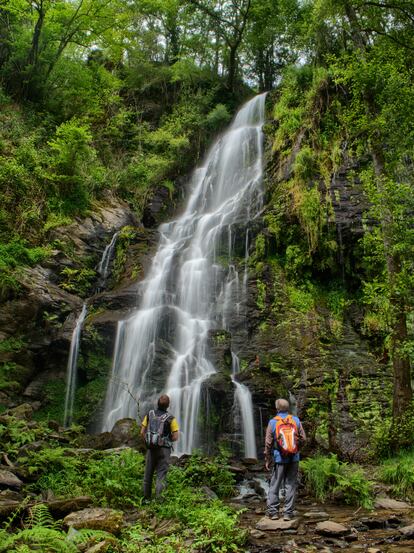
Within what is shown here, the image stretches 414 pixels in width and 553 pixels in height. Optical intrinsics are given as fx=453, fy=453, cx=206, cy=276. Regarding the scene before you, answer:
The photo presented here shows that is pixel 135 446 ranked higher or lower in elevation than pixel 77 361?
lower

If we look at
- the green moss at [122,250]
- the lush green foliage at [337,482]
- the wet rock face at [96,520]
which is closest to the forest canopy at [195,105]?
the green moss at [122,250]

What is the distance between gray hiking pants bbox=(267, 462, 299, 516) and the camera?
6051mm

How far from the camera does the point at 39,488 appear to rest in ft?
21.0

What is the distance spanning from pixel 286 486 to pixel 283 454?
444 millimetres

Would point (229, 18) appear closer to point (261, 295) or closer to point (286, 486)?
point (261, 295)

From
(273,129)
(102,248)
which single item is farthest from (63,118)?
(273,129)

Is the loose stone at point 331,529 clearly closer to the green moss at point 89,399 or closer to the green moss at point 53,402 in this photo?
the green moss at point 89,399

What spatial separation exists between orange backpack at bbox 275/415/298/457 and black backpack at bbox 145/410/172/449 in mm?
1591

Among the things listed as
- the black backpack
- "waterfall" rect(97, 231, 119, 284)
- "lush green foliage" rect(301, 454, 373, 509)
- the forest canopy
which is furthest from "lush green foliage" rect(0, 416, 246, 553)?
"waterfall" rect(97, 231, 119, 284)

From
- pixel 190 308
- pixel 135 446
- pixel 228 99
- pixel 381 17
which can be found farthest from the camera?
pixel 228 99

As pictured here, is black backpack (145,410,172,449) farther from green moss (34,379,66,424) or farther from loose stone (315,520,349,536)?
green moss (34,379,66,424)

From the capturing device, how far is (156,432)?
21.4ft

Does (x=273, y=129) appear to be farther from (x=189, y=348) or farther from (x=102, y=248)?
(x=189, y=348)

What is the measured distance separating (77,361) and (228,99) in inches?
761
